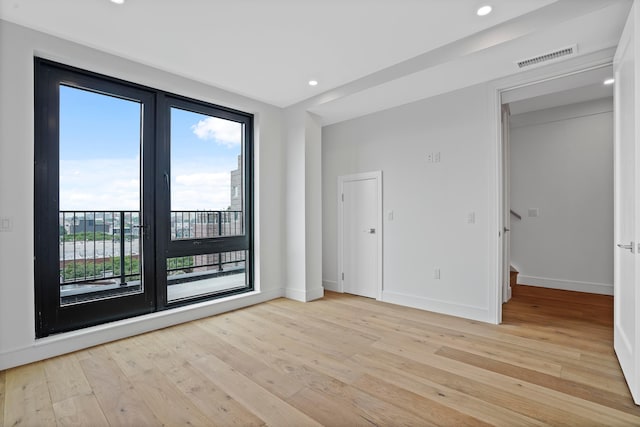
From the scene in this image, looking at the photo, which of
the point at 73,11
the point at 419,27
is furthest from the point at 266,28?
the point at 73,11

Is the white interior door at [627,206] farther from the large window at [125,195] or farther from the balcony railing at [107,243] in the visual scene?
the balcony railing at [107,243]

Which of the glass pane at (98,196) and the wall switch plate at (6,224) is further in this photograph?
the glass pane at (98,196)

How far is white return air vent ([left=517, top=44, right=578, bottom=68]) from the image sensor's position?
2.59 metres

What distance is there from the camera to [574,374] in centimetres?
220

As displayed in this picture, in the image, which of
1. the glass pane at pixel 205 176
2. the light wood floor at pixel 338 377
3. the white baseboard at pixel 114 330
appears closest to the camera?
the light wood floor at pixel 338 377

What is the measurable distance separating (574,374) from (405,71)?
289 centimetres

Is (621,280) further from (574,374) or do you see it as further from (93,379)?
(93,379)

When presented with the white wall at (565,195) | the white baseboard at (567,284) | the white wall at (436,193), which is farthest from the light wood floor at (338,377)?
the white wall at (565,195)

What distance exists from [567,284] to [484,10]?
13.8 feet

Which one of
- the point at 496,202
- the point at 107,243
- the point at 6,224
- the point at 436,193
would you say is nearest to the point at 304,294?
the point at 436,193

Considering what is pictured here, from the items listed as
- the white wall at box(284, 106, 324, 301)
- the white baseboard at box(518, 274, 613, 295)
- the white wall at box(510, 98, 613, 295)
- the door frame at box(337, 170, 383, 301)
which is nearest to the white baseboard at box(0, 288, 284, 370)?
the white wall at box(284, 106, 324, 301)

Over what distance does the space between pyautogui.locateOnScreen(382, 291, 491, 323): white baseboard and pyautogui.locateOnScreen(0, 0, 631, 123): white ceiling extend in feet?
8.04

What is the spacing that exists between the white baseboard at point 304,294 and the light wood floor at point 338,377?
2.91 feet

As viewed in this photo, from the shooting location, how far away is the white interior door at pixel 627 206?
186 centimetres
